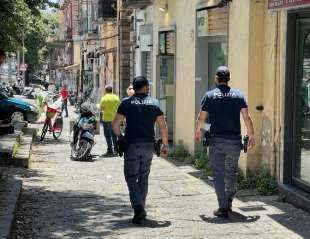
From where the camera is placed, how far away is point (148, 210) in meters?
8.93

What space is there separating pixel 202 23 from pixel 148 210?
224 inches

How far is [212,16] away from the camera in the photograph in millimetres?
12977

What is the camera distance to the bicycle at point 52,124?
796 inches

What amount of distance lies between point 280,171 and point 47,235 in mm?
3670

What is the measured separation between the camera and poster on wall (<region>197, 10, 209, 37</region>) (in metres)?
13.3

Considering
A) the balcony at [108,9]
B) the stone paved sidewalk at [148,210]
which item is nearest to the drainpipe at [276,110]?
the stone paved sidewalk at [148,210]

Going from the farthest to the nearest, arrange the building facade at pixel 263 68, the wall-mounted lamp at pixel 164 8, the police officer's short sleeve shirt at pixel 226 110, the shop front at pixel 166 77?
1. the shop front at pixel 166 77
2. the wall-mounted lamp at pixel 164 8
3. the building facade at pixel 263 68
4. the police officer's short sleeve shirt at pixel 226 110

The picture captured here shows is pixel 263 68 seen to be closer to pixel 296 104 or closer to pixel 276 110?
pixel 276 110

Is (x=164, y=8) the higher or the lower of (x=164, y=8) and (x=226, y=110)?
the higher

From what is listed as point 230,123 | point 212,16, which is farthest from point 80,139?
point 230,123

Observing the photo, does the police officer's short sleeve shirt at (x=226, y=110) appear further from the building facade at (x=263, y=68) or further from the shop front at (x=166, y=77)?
the shop front at (x=166, y=77)

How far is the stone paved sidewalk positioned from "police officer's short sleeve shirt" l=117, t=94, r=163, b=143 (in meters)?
1.00

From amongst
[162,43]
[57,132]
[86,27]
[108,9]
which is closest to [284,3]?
[162,43]

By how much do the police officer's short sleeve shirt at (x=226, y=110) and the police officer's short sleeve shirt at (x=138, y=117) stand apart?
0.76 meters
